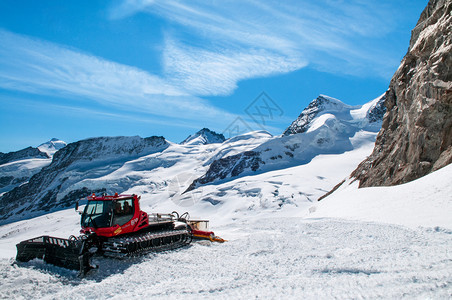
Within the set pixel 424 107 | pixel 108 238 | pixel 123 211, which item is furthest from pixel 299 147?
pixel 108 238

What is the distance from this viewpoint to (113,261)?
8.60 meters

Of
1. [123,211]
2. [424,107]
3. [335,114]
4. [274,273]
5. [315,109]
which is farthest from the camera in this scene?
[315,109]

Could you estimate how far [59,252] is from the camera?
8.02 metres

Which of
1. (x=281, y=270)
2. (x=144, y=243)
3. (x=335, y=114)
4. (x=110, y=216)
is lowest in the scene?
(x=281, y=270)

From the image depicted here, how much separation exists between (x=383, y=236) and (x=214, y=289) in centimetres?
668

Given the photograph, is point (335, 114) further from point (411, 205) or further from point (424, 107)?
point (411, 205)

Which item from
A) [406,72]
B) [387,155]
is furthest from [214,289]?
[406,72]

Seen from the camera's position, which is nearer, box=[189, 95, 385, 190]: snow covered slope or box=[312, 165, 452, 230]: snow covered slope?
box=[312, 165, 452, 230]: snow covered slope

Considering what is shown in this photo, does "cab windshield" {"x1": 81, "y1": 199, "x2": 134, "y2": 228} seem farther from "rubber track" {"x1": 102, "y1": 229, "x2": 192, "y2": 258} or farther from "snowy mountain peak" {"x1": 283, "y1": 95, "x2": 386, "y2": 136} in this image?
"snowy mountain peak" {"x1": 283, "y1": 95, "x2": 386, "y2": 136}

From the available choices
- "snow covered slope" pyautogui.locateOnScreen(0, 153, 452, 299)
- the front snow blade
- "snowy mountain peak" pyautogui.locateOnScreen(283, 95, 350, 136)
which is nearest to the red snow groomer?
the front snow blade

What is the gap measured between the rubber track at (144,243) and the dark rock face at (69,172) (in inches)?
3892

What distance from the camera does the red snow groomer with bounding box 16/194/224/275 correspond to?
307 inches

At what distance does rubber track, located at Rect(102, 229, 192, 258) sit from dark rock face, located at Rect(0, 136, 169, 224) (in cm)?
9885

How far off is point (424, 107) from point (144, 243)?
844 inches
